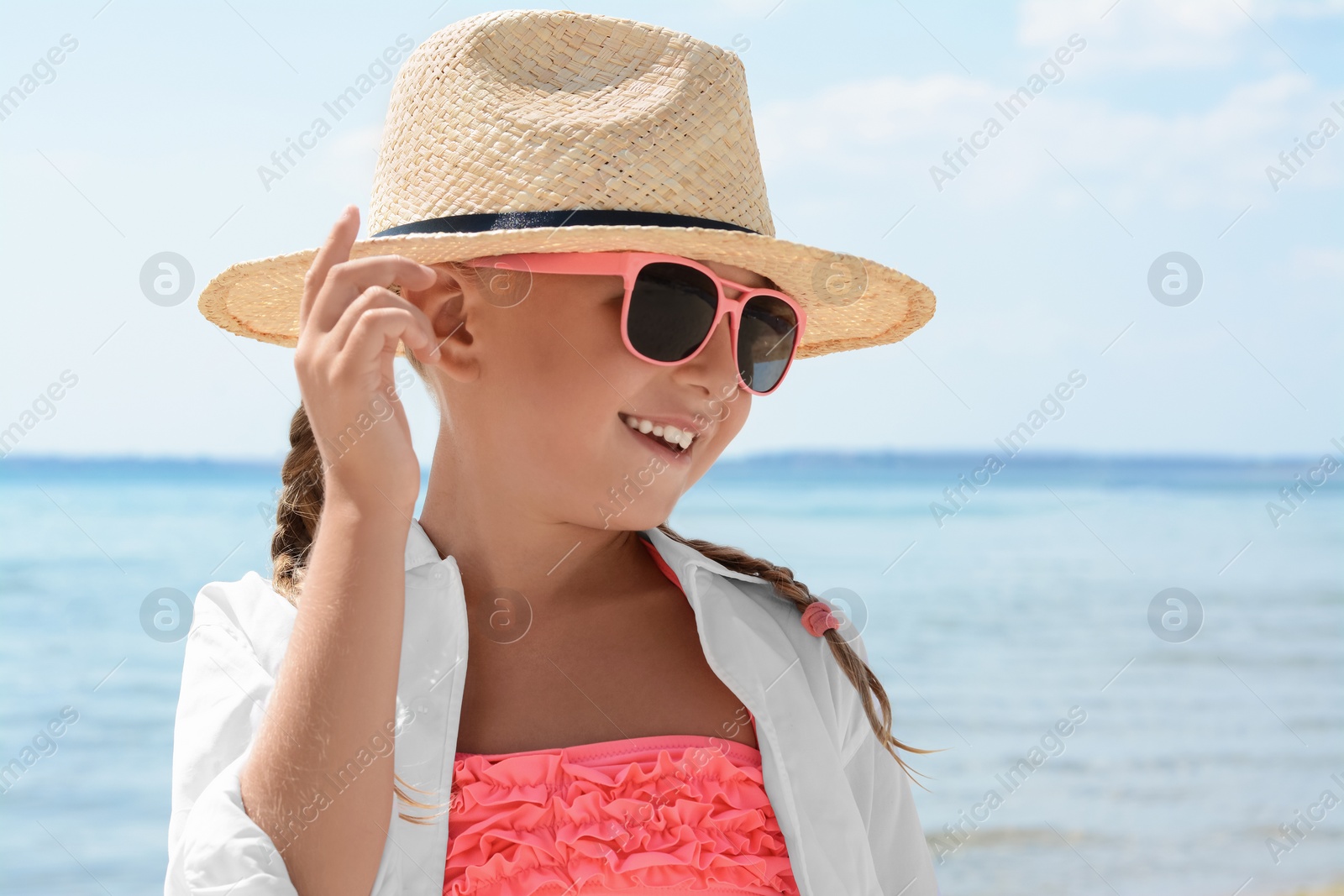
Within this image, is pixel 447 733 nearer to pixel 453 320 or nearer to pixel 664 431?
pixel 664 431

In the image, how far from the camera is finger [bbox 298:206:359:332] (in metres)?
1.67

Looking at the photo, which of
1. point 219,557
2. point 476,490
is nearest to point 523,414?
point 476,490

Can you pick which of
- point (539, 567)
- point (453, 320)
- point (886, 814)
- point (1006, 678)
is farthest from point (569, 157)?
point (1006, 678)

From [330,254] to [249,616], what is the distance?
2.27ft

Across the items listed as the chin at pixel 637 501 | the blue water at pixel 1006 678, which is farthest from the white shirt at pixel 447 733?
the blue water at pixel 1006 678

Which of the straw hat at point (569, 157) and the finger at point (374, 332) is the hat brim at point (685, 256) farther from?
the finger at point (374, 332)

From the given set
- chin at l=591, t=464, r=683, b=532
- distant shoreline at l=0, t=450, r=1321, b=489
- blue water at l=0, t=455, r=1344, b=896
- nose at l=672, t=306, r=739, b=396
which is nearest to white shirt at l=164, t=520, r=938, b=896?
chin at l=591, t=464, r=683, b=532

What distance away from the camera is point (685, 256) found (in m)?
2.00

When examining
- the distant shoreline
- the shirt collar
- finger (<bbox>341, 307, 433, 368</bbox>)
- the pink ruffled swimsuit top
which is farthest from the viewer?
the distant shoreline

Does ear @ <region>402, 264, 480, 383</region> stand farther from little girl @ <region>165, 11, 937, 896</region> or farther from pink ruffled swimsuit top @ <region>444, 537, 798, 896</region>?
pink ruffled swimsuit top @ <region>444, 537, 798, 896</region>

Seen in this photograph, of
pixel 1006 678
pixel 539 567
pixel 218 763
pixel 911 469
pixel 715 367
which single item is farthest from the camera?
pixel 911 469

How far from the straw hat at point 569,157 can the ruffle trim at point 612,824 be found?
86 cm

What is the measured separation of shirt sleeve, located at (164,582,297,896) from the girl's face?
1.67ft

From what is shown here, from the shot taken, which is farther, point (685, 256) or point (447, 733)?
point (685, 256)
